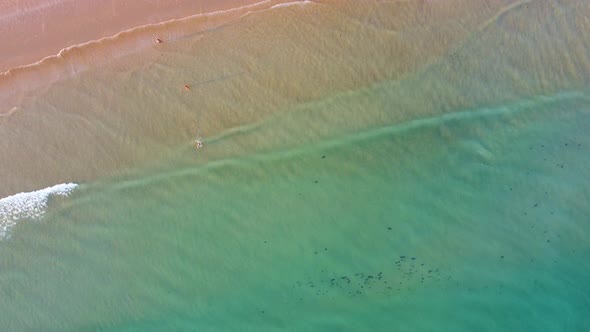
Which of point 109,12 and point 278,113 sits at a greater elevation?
point 109,12

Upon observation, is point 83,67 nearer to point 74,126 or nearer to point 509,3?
point 74,126

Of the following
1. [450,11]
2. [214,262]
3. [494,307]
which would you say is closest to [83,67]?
[214,262]

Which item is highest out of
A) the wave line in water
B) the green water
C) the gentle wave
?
the gentle wave

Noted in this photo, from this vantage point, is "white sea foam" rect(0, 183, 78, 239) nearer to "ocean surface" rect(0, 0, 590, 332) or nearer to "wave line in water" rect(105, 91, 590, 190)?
"ocean surface" rect(0, 0, 590, 332)

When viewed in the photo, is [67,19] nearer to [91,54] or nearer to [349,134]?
A: [91,54]

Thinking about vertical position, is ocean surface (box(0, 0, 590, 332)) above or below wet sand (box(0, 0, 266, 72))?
below

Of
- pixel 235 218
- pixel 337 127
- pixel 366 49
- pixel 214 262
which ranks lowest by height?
pixel 214 262

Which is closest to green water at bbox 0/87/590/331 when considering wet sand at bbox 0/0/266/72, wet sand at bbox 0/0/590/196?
wet sand at bbox 0/0/590/196
